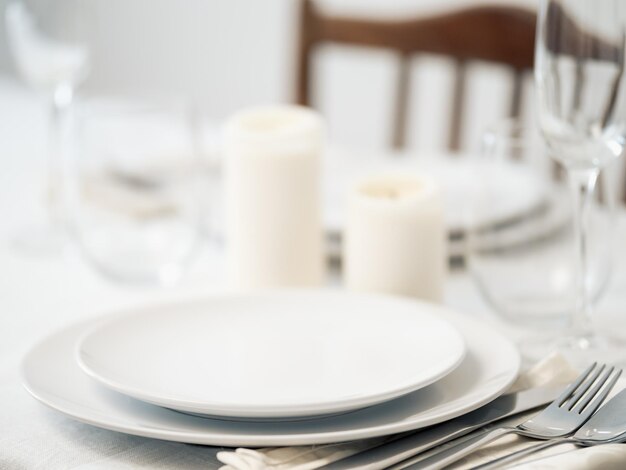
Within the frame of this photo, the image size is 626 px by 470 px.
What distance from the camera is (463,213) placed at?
0.78m

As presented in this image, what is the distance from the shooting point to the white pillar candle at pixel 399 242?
0.62m

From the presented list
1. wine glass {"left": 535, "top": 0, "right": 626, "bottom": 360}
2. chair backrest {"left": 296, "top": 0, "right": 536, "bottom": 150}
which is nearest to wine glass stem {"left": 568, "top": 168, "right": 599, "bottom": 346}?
wine glass {"left": 535, "top": 0, "right": 626, "bottom": 360}

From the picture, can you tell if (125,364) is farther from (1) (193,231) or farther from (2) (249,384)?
(1) (193,231)

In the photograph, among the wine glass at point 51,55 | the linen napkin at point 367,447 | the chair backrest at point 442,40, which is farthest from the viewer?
the chair backrest at point 442,40

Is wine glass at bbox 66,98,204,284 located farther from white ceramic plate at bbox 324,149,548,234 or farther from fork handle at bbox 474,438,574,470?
fork handle at bbox 474,438,574,470

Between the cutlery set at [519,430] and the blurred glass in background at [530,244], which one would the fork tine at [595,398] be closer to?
the cutlery set at [519,430]

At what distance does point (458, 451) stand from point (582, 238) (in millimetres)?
216

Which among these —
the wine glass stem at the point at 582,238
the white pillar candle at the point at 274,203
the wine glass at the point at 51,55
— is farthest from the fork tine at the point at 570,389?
the wine glass at the point at 51,55

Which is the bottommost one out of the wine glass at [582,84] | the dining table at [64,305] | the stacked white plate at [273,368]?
the dining table at [64,305]

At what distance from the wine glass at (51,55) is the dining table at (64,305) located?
3 cm

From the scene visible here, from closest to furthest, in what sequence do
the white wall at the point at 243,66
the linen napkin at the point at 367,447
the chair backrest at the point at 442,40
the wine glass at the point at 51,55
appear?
the linen napkin at the point at 367,447
the wine glass at the point at 51,55
the chair backrest at the point at 442,40
the white wall at the point at 243,66

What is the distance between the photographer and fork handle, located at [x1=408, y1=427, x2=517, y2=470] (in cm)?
40

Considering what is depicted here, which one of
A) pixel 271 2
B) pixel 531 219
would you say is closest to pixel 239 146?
pixel 531 219

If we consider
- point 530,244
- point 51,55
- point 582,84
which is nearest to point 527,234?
point 530,244
